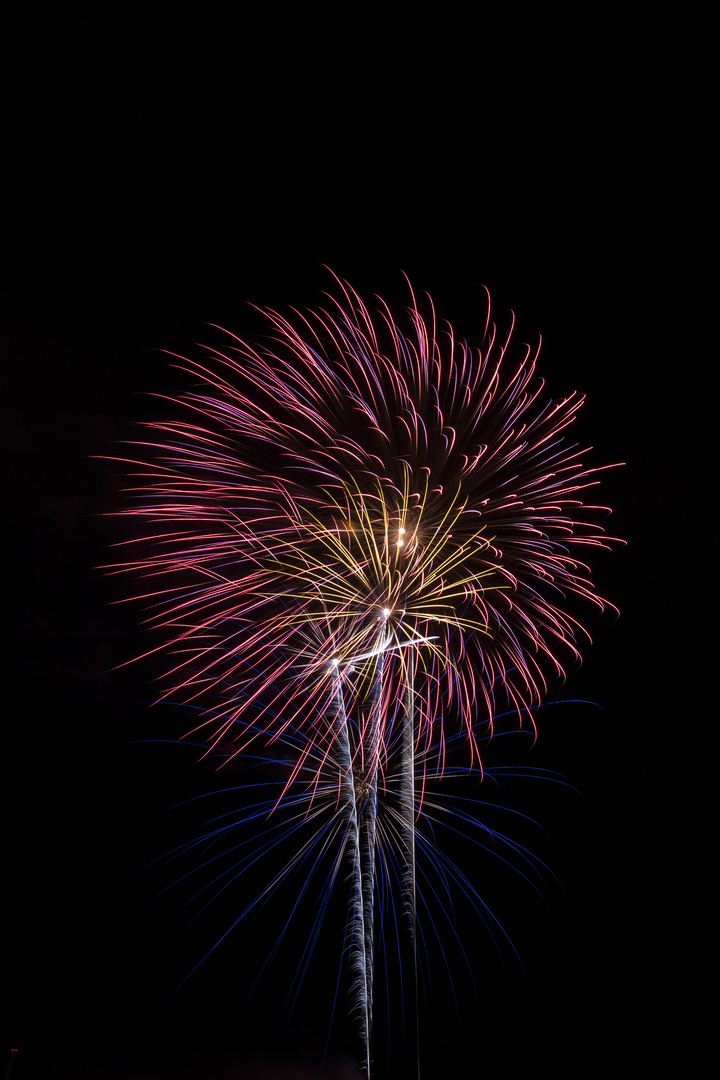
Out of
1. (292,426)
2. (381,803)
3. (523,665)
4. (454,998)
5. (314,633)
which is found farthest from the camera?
(454,998)

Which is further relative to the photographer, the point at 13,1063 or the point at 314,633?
the point at 13,1063

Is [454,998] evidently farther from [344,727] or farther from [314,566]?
[314,566]

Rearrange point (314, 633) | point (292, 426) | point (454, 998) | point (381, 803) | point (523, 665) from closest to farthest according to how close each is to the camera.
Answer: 1. point (292, 426)
2. point (523, 665)
3. point (314, 633)
4. point (381, 803)
5. point (454, 998)

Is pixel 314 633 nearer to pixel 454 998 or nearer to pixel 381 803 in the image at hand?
pixel 381 803

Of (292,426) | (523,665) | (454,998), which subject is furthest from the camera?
(454,998)

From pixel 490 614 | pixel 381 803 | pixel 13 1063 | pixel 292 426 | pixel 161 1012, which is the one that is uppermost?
pixel 292 426

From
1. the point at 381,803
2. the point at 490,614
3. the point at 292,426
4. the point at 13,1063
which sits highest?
the point at 292,426

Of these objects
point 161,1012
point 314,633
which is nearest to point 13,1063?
point 161,1012

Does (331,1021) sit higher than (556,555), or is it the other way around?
(556,555)

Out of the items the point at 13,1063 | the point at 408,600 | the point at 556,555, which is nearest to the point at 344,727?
the point at 408,600
